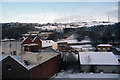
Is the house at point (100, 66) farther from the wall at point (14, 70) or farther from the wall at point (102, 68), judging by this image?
the wall at point (14, 70)

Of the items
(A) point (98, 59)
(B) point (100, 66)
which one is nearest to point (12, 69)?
(B) point (100, 66)

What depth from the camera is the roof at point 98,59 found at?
546cm

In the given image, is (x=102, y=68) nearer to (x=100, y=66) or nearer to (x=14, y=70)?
(x=100, y=66)

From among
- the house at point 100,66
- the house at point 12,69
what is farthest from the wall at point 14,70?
the house at point 100,66

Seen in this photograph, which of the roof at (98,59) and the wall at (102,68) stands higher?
the roof at (98,59)

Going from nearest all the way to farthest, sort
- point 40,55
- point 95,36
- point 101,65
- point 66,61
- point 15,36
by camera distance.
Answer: point 40,55 < point 101,65 < point 66,61 < point 15,36 < point 95,36

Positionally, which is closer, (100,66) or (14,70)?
(14,70)

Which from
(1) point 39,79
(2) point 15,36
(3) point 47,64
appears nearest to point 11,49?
(3) point 47,64

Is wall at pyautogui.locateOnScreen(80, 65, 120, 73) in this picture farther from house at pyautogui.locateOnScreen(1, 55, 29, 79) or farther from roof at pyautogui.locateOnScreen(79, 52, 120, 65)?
house at pyautogui.locateOnScreen(1, 55, 29, 79)

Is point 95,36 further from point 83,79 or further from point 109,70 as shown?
point 83,79

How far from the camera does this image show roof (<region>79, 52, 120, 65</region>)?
546cm

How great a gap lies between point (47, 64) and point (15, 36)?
8.93 meters

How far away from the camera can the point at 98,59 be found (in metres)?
5.70

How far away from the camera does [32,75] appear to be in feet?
11.3
